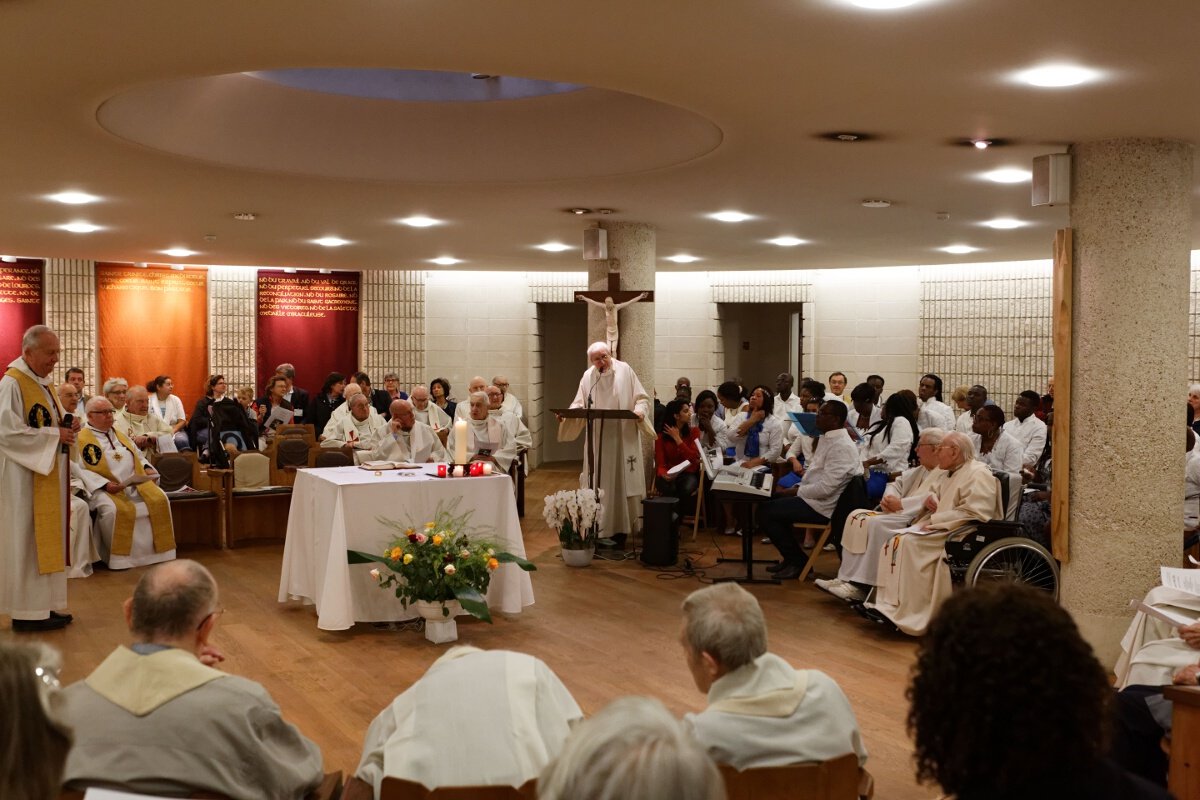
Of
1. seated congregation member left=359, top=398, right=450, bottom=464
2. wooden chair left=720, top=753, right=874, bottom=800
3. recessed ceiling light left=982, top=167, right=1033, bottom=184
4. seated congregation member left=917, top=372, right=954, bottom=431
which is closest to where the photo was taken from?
wooden chair left=720, top=753, right=874, bottom=800

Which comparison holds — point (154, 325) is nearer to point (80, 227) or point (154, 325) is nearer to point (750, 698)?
point (80, 227)

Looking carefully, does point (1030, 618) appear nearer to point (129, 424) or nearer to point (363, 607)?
point (363, 607)

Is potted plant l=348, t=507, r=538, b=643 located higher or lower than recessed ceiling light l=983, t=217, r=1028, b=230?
lower

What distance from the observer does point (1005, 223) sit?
35.0 ft

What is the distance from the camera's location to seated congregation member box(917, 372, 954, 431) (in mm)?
12000

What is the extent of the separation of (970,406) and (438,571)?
666cm

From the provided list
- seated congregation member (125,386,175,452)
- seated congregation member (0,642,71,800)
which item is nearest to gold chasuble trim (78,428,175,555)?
seated congregation member (125,386,175,452)

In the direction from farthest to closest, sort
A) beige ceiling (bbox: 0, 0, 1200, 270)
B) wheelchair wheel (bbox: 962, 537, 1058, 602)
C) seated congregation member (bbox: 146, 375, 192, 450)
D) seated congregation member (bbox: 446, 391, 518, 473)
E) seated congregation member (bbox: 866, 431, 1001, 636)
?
1. seated congregation member (bbox: 146, 375, 192, 450)
2. seated congregation member (bbox: 446, 391, 518, 473)
3. seated congregation member (bbox: 866, 431, 1001, 636)
4. wheelchair wheel (bbox: 962, 537, 1058, 602)
5. beige ceiling (bbox: 0, 0, 1200, 270)

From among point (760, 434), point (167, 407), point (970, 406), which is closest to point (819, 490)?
point (760, 434)

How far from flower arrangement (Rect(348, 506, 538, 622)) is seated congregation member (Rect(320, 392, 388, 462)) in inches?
170

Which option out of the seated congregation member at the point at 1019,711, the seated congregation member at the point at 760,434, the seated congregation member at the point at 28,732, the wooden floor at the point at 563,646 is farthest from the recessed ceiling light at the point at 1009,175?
the seated congregation member at the point at 28,732

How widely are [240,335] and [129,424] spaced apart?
521 cm

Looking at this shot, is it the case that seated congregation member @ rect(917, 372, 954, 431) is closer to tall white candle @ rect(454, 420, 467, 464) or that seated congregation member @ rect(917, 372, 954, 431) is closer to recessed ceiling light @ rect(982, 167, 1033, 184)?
recessed ceiling light @ rect(982, 167, 1033, 184)

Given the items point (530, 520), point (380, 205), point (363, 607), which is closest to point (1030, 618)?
point (363, 607)
